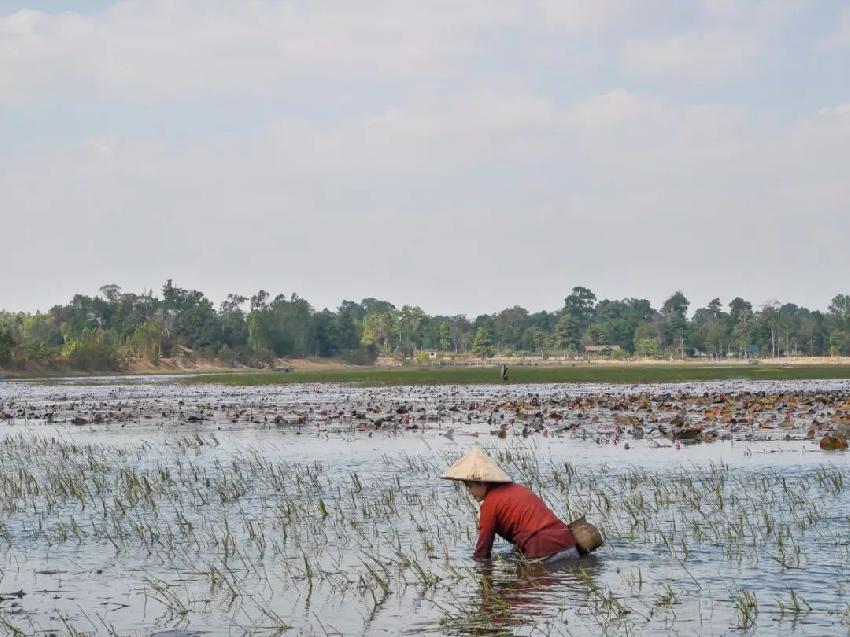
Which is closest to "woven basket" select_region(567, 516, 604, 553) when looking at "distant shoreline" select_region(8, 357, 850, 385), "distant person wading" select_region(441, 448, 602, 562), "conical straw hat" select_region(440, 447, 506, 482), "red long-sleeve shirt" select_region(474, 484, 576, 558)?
"distant person wading" select_region(441, 448, 602, 562)

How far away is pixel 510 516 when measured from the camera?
12.8m

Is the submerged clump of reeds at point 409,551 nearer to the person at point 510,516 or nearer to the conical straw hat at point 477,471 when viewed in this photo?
the person at point 510,516

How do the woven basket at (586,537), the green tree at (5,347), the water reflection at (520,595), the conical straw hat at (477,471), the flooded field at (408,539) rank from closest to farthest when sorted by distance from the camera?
the water reflection at (520,595)
the flooded field at (408,539)
the conical straw hat at (477,471)
the woven basket at (586,537)
the green tree at (5,347)

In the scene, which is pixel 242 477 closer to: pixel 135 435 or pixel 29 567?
pixel 29 567

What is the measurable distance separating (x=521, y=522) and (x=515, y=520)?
0.24 feet

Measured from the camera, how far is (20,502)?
18.8m

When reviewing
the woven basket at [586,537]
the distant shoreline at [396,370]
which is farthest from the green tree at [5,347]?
the woven basket at [586,537]

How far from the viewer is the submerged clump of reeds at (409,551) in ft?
35.2

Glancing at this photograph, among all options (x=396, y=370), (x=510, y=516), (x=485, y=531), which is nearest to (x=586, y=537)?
(x=510, y=516)

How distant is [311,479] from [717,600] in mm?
10787

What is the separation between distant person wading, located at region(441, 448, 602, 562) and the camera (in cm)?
1243

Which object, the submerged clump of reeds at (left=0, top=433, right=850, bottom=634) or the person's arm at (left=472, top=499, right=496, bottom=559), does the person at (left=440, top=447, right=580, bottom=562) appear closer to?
the person's arm at (left=472, top=499, right=496, bottom=559)

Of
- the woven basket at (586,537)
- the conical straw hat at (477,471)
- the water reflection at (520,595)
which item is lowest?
the water reflection at (520,595)

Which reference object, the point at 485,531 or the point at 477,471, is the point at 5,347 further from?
the point at 477,471
